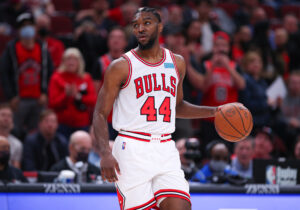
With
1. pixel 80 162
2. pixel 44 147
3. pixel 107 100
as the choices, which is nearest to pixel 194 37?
pixel 44 147

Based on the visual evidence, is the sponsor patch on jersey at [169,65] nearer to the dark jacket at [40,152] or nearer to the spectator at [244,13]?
the dark jacket at [40,152]

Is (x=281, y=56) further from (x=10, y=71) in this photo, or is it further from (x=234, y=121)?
(x=234, y=121)

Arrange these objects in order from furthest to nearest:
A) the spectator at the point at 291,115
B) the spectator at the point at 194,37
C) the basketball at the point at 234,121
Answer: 1. the spectator at the point at 194,37
2. the spectator at the point at 291,115
3. the basketball at the point at 234,121

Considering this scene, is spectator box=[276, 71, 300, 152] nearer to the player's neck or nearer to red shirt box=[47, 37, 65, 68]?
red shirt box=[47, 37, 65, 68]

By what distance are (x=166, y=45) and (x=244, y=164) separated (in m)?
2.14

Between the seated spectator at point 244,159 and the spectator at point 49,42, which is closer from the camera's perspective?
the seated spectator at point 244,159

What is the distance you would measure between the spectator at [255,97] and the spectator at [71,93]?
2333 millimetres

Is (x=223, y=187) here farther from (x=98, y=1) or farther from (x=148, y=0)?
(x=148, y=0)

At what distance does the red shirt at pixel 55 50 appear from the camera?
9.01 meters

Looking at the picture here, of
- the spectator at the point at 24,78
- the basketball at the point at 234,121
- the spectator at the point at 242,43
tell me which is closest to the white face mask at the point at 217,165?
the basketball at the point at 234,121

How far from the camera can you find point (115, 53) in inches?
304

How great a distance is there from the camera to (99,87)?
7.73 meters

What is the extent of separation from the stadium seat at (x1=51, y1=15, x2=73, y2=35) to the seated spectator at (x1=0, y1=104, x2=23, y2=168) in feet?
12.2

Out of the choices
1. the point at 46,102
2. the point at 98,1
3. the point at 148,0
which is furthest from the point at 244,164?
the point at 148,0
